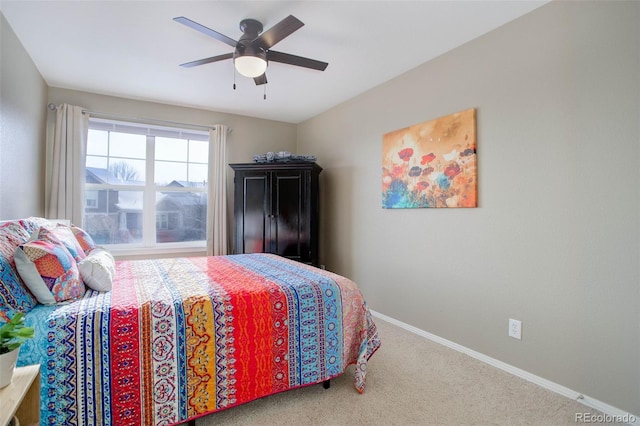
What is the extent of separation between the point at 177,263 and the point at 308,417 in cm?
161

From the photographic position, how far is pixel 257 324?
1.74 metres

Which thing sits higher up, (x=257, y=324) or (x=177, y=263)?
(x=177, y=263)

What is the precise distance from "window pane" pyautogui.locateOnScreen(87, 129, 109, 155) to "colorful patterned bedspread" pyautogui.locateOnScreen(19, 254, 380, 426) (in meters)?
2.34

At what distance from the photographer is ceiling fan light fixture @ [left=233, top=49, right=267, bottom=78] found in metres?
2.15

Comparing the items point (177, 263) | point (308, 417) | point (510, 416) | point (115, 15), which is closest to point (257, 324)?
point (308, 417)

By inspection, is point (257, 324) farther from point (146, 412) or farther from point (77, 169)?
point (77, 169)

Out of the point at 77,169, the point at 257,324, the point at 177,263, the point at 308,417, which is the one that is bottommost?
the point at 308,417

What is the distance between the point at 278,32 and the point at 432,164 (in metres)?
1.64

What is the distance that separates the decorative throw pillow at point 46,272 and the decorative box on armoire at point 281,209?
2.46m

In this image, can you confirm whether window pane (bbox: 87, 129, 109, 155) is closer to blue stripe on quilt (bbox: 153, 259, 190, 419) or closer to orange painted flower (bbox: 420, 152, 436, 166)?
blue stripe on quilt (bbox: 153, 259, 190, 419)

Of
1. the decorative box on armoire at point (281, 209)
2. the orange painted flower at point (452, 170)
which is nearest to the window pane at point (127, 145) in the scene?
the decorative box on armoire at point (281, 209)

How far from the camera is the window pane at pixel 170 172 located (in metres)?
4.13

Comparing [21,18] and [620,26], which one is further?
[21,18]

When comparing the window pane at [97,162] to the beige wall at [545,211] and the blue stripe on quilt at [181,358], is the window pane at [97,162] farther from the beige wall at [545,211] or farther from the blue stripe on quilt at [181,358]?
the beige wall at [545,211]
